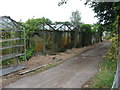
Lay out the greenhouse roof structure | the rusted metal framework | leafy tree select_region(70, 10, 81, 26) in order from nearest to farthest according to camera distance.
→ the rusted metal framework, the greenhouse roof structure, leafy tree select_region(70, 10, 81, 26)

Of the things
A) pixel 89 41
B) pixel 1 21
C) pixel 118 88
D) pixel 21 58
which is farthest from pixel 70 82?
pixel 89 41

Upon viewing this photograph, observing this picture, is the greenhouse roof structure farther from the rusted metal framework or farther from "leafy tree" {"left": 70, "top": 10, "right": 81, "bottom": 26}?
"leafy tree" {"left": 70, "top": 10, "right": 81, "bottom": 26}

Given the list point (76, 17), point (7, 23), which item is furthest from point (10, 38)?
point (76, 17)

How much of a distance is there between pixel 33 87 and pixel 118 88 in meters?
2.32

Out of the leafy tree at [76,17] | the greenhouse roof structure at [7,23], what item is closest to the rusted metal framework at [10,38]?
the greenhouse roof structure at [7,23]

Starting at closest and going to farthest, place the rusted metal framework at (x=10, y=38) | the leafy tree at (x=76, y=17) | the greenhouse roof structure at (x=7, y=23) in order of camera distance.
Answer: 1. the rusted metal framework at (x=10, y=38)
2. the greenhouse roof structure at (x=7, y=23)
3. the leafy tree at (x=76, y=17)

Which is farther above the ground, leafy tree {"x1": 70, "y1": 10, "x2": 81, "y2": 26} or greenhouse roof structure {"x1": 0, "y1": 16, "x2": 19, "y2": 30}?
leafy tree {"x1": 70, "y1": 10, "x2": 81, "y2": 26}

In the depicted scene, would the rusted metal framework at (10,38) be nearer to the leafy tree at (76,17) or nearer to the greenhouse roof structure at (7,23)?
the greenhouse roof structure at (7,23)

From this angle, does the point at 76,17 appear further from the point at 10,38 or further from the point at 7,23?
the point at 10,38

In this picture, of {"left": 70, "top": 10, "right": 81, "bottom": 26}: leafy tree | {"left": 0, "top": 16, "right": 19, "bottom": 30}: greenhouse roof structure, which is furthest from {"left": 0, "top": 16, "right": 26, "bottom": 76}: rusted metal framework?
{"left": 70, "top": 10, "right": 81, "bottom": 26}: leafy tree

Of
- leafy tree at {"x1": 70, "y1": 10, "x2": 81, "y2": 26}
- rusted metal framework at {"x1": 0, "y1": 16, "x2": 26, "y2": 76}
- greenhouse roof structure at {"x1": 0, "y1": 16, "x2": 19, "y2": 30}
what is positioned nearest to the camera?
rusted metal framework at {"x1": 0, "y1": 16, "x2": 26, "y2": 76}

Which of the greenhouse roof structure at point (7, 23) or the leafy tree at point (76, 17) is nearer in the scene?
the greenhouse roof structure at point (7, 23)

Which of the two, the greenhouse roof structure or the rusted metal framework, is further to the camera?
the greenhouse roof structure

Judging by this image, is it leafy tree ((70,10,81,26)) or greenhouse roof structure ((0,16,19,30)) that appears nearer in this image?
greenhouse roof structure ((0,16,19,30))
